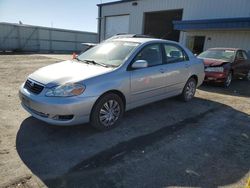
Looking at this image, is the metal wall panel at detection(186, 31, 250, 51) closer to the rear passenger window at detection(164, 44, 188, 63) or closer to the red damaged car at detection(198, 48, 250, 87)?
the red damaged car at detection(198, 48, 250, 87)

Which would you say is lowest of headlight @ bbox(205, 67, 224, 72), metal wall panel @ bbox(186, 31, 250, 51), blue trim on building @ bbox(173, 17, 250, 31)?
headlight @ bbox(205, 67, 224, 72)

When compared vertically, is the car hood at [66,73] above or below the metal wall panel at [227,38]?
below

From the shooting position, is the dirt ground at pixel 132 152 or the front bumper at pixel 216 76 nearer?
the dirt ground at pixel 132 152

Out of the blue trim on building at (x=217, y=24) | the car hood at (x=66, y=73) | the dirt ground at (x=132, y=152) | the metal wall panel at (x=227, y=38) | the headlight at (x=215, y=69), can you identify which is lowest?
the dirt ground at (x=132, y=152)

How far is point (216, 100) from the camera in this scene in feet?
22.7

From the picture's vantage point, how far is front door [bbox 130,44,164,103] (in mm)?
4535

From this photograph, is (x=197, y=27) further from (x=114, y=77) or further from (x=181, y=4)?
(x=114, y=77)

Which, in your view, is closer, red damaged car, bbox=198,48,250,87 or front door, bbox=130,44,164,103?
front door, bbox=130,44,164,103

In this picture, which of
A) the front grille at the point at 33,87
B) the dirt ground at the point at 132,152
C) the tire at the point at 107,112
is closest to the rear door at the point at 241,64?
the dirt ground at the point at 132,152

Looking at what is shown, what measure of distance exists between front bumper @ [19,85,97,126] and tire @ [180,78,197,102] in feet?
10.7

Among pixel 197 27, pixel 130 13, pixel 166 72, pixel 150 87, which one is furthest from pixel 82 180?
pixel 130 13

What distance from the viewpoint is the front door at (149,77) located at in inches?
179

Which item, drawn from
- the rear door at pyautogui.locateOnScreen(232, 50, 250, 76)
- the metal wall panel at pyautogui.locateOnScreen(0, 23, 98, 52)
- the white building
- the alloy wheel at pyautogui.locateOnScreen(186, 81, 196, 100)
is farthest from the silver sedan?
the metal wall panel at pyautogui.locateOnScreen(0, 23, 98, 52)

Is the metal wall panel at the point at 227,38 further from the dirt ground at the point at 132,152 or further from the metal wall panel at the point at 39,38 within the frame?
the metal wall panel at the point at 39,38
